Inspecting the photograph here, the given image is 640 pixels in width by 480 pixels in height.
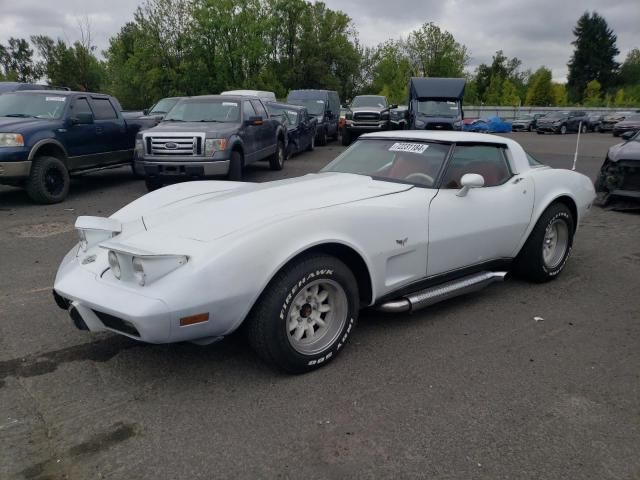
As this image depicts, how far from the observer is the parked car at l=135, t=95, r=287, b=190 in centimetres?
900

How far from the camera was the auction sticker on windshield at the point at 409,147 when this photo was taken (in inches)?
162

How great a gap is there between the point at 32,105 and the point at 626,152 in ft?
32.9

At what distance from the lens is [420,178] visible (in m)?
3.90

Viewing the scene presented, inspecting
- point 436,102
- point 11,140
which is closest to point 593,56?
point 436,102

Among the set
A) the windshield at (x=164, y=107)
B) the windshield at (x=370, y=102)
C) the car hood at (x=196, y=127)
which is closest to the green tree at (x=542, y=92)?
the windshield at (x=370, y=102)

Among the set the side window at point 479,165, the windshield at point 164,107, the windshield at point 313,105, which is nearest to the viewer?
the side window at point 479,165

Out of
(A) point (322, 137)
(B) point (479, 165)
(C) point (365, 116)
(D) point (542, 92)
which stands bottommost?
(A) point (322, 137)

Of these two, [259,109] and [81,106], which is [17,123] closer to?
[81,106]

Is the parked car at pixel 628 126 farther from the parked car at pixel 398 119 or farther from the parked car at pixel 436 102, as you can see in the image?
the parked car at pixel 436 102

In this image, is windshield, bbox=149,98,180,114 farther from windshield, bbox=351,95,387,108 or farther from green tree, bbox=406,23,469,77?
green tree, bbox=406,23,469,77

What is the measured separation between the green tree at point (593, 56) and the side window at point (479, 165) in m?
77.1

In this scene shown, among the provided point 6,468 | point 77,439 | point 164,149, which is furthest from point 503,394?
point 164,149

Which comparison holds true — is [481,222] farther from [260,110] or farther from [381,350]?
[260,110]

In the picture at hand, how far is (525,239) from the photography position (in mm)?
→ 4473
